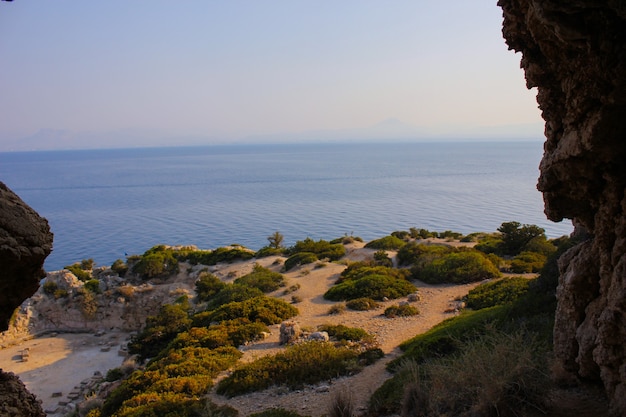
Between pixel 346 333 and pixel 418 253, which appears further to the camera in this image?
pixel 418 253

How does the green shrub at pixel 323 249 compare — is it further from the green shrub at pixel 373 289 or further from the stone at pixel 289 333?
the stone at pixel 289 333

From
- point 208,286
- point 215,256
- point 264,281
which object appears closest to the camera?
point 264,281

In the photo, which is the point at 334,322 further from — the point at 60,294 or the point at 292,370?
the point at 60,294

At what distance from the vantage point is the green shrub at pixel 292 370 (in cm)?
1129

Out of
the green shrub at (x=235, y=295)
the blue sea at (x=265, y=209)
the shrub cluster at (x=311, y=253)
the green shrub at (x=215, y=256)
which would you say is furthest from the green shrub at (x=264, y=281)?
the blue sea at (x=265, y=209)

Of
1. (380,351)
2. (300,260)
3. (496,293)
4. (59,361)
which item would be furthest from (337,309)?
(59,361)

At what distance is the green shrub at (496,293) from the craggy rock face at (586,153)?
29.1 feet

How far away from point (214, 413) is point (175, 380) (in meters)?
2.36

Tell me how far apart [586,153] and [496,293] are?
12.0 m

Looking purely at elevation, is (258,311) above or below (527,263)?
below

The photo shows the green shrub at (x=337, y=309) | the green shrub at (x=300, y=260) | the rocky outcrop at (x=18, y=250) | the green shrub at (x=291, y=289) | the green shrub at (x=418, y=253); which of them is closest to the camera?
the rocky outcrop at (x=18, y=250)

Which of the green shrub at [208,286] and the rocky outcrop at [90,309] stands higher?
the green shrub at [208,286]

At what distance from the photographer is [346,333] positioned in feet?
47.5

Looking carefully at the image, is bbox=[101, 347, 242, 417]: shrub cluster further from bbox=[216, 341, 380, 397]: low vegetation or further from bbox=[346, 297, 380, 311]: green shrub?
bbox=[346, 297, 380, 311]: green shrub
